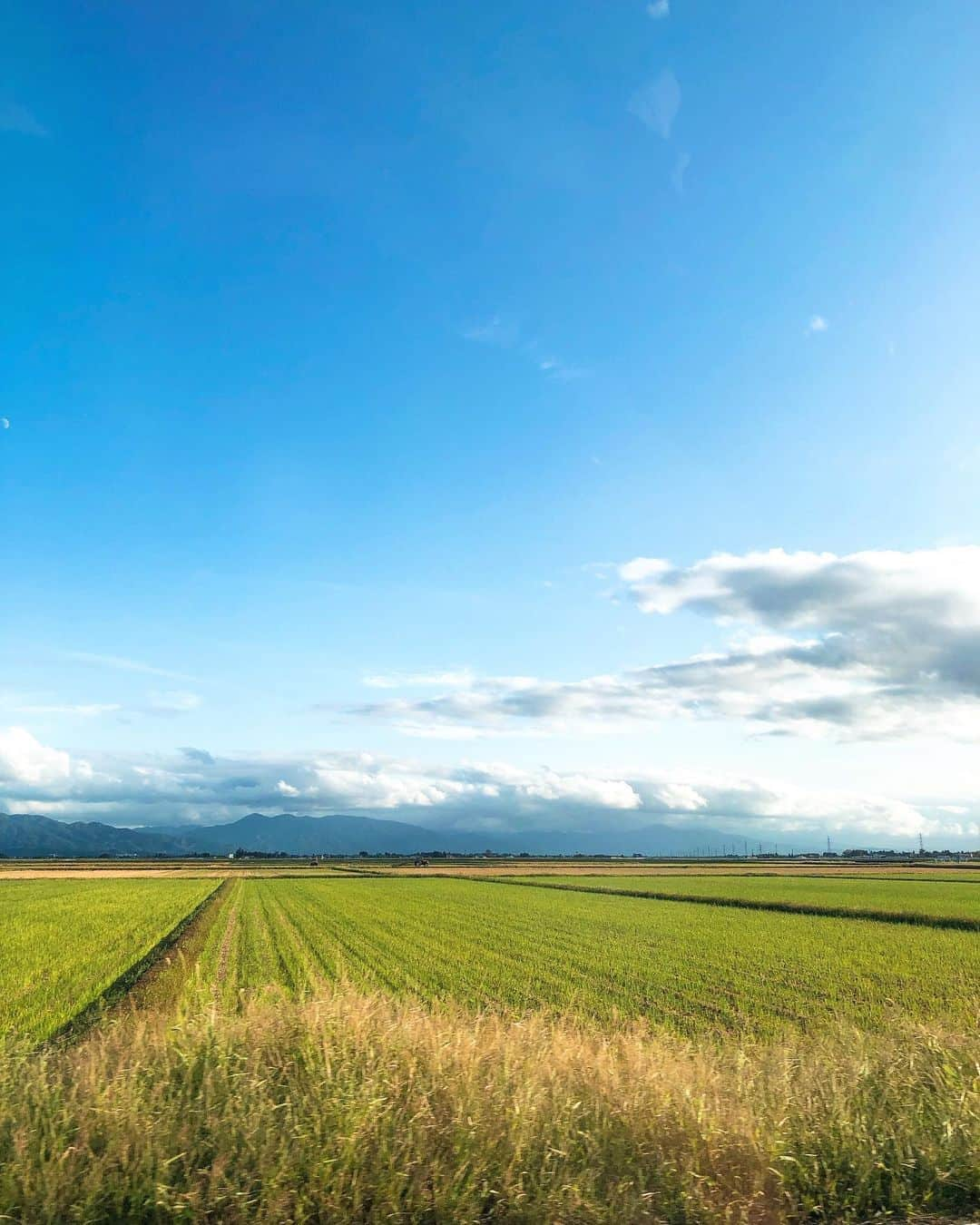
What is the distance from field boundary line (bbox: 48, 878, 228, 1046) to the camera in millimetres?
16592

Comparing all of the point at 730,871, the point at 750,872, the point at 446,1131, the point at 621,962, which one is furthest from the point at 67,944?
the point at 730,871

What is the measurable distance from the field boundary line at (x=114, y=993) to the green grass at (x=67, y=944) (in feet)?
0.59

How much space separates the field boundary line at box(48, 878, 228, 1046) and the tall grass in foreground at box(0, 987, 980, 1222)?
3.36m

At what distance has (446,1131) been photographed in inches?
268

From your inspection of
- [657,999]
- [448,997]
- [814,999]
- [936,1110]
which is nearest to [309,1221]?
[936,1110]

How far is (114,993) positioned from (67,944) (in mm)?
13764

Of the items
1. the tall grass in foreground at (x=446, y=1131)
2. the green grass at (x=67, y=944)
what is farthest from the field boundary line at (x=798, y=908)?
the tall grass in foreground at (x=446, y=1131)

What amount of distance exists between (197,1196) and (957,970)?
2834 cm

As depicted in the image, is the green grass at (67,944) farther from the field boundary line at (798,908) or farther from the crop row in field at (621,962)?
the field boundary line at (798,908)

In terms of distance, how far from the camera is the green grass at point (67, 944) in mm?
20250

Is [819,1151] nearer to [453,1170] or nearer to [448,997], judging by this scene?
[453,1170]

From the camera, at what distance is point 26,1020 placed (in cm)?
1839

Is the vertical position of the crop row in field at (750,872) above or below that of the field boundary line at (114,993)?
below

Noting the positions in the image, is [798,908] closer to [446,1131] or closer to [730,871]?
[446,1131]
